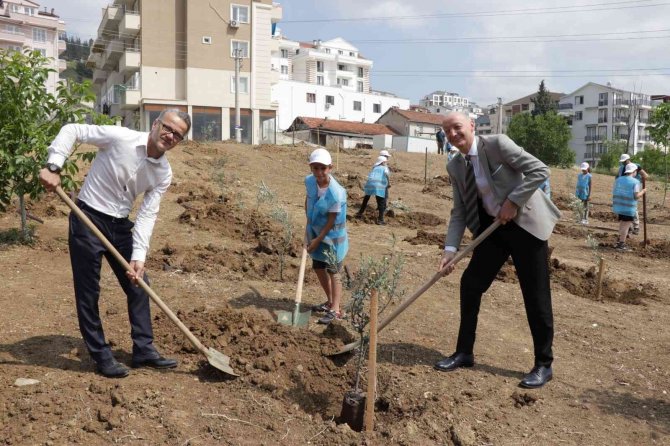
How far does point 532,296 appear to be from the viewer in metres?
4.05

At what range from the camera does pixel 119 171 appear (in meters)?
3.63

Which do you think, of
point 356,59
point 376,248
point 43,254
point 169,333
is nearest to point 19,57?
point 43,254

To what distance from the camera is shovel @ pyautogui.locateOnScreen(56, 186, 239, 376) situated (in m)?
3.47

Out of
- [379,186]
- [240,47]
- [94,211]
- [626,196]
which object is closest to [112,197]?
[94,211]

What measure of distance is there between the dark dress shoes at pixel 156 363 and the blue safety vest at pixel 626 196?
8898mm

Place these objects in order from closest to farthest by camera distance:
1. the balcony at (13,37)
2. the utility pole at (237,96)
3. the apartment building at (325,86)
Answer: the utility pole at (237,96)
the apartment building at (325,86)
the balcony at (13,37)

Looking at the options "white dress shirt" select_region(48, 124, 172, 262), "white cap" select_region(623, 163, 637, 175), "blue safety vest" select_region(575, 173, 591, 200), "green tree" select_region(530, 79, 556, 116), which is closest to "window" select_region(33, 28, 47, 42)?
"green tree" select_region(530, 79, 556, 116)

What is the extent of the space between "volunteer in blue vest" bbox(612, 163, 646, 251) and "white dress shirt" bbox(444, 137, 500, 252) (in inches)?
294

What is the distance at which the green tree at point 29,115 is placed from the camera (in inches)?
257

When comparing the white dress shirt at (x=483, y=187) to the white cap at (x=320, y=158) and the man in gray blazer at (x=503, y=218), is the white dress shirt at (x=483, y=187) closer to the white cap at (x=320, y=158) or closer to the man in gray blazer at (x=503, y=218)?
the man in gray blazer at (x=503, y=218)

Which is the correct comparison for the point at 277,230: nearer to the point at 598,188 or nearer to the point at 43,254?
the point at 43,254

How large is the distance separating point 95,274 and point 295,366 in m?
1.43

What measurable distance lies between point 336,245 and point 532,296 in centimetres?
184

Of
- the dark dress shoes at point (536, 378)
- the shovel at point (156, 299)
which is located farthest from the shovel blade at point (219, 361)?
the dark dress shoes at point (536, 378)
